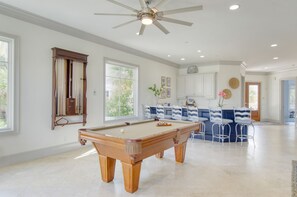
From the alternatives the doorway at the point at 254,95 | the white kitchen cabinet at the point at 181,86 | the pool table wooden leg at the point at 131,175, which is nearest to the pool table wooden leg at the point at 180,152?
the pool table wooden leg at the point at 131,175

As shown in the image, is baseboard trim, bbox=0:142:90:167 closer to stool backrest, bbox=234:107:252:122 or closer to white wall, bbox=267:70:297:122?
stool backrest, bbox=234:107:252:122

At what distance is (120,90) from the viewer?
6.36m

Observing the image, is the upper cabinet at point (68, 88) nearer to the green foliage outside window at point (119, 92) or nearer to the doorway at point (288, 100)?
the green foliage outside window at point (119, 92)

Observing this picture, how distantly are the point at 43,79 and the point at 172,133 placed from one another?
9.90ft

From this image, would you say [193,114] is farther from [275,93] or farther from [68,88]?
[275,93]

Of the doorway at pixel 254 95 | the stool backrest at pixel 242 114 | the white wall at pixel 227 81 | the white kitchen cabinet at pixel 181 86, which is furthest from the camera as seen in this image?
the doorway at pixel 254 95

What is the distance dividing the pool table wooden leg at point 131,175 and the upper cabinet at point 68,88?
97.0 inches

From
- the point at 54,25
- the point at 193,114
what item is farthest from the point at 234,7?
the point at 54,25

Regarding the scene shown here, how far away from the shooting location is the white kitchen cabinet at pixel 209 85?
26.8 feet

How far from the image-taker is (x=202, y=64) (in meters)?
8.55

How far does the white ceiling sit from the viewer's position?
3418 mm

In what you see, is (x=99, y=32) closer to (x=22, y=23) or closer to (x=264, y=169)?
(x=22, y=23)

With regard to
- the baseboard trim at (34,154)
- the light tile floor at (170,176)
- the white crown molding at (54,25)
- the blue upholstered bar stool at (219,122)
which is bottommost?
the light tile floor at (170,176)

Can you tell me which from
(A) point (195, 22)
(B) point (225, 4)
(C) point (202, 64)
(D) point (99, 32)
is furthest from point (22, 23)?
(C) point (202, 64)
